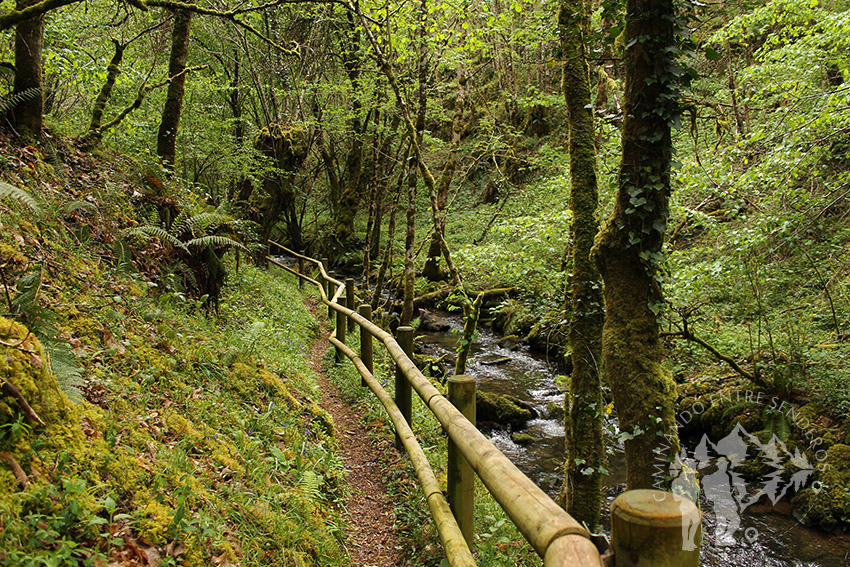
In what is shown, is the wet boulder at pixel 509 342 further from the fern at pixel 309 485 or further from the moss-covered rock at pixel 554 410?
the fern at pixel 309 485

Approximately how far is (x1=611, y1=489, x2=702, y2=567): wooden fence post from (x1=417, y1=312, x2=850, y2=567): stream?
2.62m

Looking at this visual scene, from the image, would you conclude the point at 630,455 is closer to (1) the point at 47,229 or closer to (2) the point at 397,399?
(2) the point at 397,399

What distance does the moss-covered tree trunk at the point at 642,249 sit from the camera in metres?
2.99

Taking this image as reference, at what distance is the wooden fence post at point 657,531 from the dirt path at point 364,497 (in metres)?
2.70

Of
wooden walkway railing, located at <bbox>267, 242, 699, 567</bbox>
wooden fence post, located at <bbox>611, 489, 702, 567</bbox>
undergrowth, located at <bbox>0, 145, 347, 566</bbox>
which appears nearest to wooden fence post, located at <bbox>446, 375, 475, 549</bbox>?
wooden walkway railing, located at <bbox>267, 242, 699, 567</bbox>

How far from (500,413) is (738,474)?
3.55m

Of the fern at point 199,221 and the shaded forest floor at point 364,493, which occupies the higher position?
the fern at point 199,221

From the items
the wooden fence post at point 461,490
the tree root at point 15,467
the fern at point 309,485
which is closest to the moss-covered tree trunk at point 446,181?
the fern at point 309,485

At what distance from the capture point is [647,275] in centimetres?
324

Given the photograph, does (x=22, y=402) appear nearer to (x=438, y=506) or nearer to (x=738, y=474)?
(x=438, y=506)

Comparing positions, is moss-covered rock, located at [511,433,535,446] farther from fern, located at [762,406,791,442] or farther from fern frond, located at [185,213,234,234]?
fern frond, located at [185,213,234,234]

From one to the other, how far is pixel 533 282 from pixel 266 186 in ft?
35.5

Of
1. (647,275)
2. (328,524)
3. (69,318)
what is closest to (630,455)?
(647,275)

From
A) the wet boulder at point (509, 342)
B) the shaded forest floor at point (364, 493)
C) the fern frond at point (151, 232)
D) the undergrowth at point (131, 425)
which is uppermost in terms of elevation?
the fern frond at point (151, 232)
